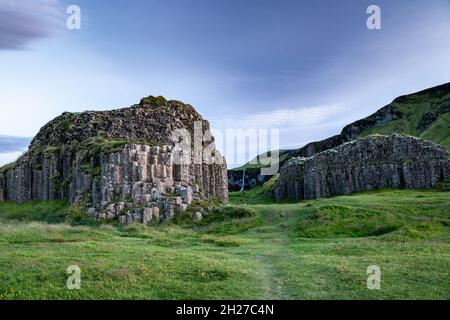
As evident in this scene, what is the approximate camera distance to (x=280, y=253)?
114 feet

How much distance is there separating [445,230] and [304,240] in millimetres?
13840

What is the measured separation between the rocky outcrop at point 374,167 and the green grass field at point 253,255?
95.2 feet

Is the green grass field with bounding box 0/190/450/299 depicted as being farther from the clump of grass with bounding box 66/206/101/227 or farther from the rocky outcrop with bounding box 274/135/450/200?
the rocky outcrop with bounding box 274/135/450/200

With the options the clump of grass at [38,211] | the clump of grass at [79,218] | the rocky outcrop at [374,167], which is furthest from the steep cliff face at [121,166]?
the rocky outcrop at [374,167]

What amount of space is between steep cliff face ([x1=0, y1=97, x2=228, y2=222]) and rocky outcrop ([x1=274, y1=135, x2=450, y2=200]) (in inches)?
1038

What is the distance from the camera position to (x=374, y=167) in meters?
90.5

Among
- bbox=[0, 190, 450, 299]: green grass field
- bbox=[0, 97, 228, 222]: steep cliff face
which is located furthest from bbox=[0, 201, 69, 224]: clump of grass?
bbox=[0, 190, 450, 299]: green grass field

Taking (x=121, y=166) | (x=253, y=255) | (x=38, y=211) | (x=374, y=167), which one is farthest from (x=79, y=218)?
(x=374, y=167)

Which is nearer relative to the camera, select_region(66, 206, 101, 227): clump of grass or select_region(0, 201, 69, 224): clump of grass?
select_region(66, 206, 101, 227): clump of grass

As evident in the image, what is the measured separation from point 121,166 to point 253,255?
31682 millimetres

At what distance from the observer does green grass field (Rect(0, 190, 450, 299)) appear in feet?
72.7

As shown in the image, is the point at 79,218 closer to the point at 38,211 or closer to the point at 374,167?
the point at 38,211
